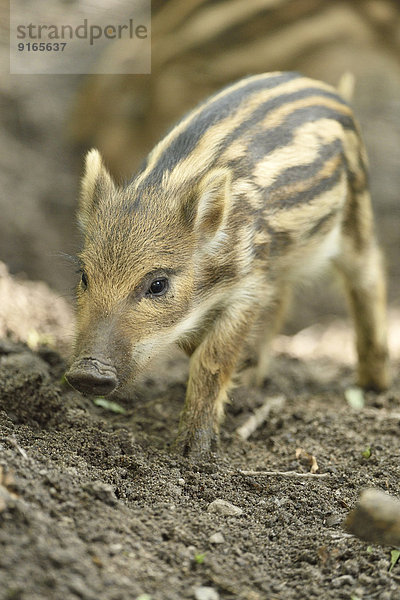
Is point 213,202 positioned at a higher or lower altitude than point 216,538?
higher

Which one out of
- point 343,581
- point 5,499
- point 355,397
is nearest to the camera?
point 5,499

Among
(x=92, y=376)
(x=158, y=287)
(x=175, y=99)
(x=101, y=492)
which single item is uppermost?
(x=175, y=99)

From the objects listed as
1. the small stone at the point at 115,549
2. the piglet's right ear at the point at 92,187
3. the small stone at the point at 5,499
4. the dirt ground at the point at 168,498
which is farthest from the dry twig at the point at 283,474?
the piglet's right ear at the point at 92,187

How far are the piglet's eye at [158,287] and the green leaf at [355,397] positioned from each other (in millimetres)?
1717

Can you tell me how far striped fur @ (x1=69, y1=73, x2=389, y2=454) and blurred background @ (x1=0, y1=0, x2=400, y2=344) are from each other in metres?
1.61

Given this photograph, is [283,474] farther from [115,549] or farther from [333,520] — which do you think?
[115,549]

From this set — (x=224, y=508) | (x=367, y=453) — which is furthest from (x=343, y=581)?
(x=367, y=453)

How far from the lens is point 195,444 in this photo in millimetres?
3469

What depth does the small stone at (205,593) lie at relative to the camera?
7.29 feet

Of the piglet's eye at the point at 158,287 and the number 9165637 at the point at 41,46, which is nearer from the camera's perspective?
the piglet's eye at the point at 158,287

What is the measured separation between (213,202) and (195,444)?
122 centimetres

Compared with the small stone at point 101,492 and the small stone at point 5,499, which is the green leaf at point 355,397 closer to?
the small stone at point 101,492

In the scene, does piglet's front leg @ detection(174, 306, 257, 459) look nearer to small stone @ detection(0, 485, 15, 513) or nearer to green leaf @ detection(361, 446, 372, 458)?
green leaf @ detection(361, 446, 372, 458)

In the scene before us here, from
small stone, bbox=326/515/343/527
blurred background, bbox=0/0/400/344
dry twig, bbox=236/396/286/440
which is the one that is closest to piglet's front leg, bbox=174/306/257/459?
dry twig, bbox=236/396/286/440
